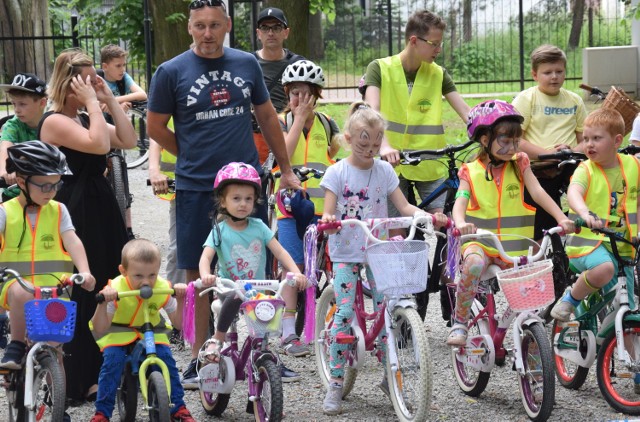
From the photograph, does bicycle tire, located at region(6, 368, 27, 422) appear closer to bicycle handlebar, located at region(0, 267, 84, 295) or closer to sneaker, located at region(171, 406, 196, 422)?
bicycle handlebar, located at region(0, 267, 84, 295)

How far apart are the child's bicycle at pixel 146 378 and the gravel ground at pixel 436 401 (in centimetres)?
51

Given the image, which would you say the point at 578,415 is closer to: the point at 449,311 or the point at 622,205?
the point at 622,205

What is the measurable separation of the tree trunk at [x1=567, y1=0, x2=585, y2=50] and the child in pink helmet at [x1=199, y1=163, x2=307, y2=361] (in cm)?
1954

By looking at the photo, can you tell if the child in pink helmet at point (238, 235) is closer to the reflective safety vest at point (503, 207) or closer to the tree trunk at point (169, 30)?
the reflective safety vest at point (503, 207)

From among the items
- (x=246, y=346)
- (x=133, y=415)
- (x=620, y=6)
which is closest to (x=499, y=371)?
(x=246, y=346)

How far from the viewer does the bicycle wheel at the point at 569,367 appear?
22.8ft

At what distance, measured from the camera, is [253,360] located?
20.5 ft

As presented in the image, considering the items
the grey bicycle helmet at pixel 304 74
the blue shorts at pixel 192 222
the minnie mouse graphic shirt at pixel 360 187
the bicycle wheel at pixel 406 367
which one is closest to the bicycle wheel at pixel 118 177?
the grey bicycle helmet at pixel 304 74

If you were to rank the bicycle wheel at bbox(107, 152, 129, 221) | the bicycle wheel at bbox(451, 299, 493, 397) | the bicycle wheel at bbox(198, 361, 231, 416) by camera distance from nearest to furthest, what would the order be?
the bicycle wheel at bbox(198, 361, 231, 416) < the bicycle wheel at bbox(451, 299, 493, 397) < the bicycle wheel at bbox(107, 152, 129, 221)

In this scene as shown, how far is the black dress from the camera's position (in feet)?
23.1

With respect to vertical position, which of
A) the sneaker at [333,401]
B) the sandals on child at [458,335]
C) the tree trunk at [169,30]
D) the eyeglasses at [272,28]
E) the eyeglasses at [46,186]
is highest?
the tree trunk at [169,30]

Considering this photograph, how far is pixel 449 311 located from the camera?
8422 millimetres

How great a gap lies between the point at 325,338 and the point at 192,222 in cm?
106

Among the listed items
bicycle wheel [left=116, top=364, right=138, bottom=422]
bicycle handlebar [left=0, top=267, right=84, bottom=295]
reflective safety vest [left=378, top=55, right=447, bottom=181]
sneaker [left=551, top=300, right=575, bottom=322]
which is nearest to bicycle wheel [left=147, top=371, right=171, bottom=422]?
bicycle wheel [left=116, top=364, right=138, bottom=422]
